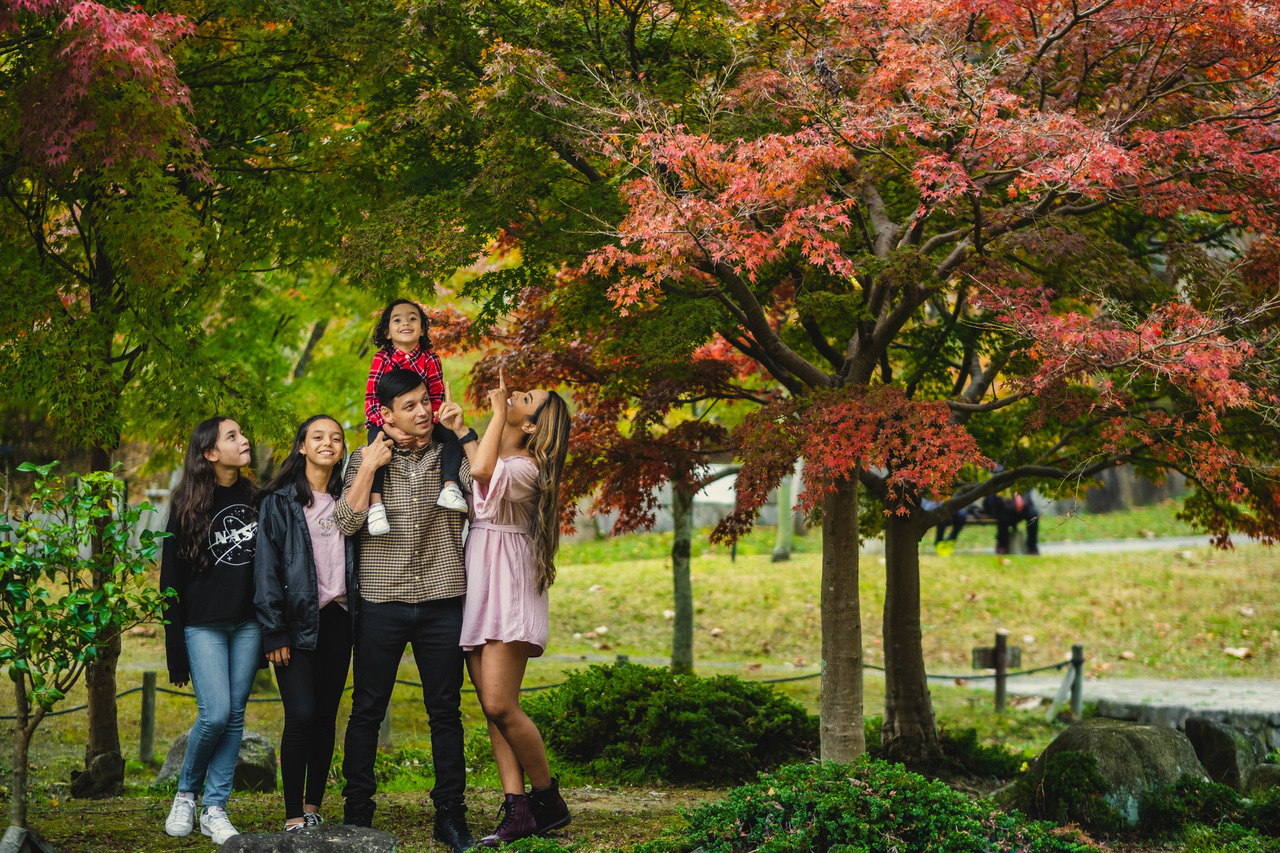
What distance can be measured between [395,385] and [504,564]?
0.88 meters

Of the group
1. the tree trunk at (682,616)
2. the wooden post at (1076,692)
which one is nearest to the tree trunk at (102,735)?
the tree trunk at (682,616)

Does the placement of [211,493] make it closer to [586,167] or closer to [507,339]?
[586,167]

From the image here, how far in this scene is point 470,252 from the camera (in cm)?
573

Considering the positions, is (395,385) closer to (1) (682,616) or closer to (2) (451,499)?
(2) (451,499)

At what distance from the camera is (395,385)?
445 cm

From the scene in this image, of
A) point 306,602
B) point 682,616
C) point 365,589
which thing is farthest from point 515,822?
point 682,616

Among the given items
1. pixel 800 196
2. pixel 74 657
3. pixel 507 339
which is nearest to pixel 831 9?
pixel 800 196

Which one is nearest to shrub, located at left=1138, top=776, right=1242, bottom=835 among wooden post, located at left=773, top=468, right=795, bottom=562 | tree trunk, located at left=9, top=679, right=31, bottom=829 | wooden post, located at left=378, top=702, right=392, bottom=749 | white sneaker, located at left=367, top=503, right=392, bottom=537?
white sneaker, located at left=367, top=503, right=392, bottom=537

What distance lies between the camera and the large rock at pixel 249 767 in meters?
6.93

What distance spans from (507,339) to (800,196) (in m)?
3.00

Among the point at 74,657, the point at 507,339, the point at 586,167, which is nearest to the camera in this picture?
the point at 74,657

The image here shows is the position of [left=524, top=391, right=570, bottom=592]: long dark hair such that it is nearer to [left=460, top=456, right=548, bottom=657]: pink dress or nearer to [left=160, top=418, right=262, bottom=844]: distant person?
[left=460, top=456, right=548, bottom=657]: pink dress

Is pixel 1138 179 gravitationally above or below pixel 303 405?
above

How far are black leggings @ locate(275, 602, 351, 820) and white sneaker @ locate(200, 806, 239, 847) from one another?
0.84ft
